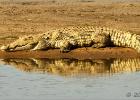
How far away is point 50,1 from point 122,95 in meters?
21.5

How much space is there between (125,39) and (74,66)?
235 cm

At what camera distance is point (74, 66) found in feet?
49.4

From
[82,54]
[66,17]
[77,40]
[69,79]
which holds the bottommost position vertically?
[66,17]

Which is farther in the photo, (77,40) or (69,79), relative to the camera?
(77,40)

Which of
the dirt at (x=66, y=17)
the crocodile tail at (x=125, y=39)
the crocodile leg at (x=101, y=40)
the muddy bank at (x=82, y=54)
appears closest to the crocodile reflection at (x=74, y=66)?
the muddy bank at (x=82, y=54)

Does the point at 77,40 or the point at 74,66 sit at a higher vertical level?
the point at 77,40

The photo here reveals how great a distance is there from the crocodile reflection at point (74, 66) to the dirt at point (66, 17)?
65 cm

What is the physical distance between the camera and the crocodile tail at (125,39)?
16453mm

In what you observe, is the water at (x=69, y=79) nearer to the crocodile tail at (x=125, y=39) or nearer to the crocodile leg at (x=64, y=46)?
the crocodile leg at (x=64, y=46)

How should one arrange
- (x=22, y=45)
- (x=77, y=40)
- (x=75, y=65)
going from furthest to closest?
(x=22, y=45) → (x=77, y=40) → (x=75, y=65)

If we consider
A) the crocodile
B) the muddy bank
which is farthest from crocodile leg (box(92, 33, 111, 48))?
the muddy bank

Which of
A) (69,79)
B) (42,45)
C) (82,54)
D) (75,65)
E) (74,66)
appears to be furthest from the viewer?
(42,45)

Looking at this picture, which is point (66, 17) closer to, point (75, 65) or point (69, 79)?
point (75, 65)

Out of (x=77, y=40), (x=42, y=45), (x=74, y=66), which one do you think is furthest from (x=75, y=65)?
(x=42, y=45)
